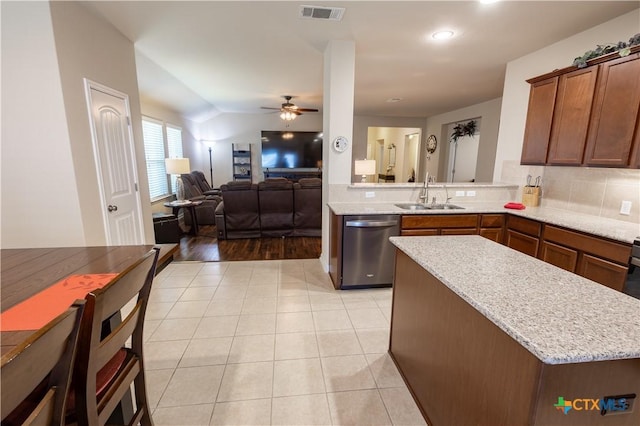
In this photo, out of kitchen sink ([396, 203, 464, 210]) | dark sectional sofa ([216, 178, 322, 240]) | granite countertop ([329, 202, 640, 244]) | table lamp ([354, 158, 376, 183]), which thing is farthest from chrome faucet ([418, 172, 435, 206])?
dark sectional sofa ([216, 178, 322, 240])

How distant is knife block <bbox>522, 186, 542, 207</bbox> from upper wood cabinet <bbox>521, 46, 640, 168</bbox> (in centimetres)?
42

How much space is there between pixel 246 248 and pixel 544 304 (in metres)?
3.97

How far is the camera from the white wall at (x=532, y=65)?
244 centimetres

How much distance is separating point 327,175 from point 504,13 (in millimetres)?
2122

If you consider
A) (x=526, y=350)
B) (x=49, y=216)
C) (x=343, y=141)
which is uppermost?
(x=343, y=141)

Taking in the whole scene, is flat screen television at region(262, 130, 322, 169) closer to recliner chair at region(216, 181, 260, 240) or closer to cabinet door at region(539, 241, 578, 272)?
recliner chair at region(216, 181, 260, 240)

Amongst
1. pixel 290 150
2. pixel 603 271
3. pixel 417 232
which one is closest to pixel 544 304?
pixel 603 271

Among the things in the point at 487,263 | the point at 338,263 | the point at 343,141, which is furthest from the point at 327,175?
the point at 487,263

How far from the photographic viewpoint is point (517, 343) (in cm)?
91

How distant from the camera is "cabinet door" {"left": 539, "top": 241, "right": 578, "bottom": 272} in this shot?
229 cm

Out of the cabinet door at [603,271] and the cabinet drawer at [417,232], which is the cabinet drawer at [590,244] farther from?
the cabinet drawer at [417,232]

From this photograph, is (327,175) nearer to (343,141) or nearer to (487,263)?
(343,141)

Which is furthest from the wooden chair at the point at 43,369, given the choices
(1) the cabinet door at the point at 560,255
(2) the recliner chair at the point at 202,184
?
(2) the recliner chair at the point at 202,184

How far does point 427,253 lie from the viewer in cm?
154
